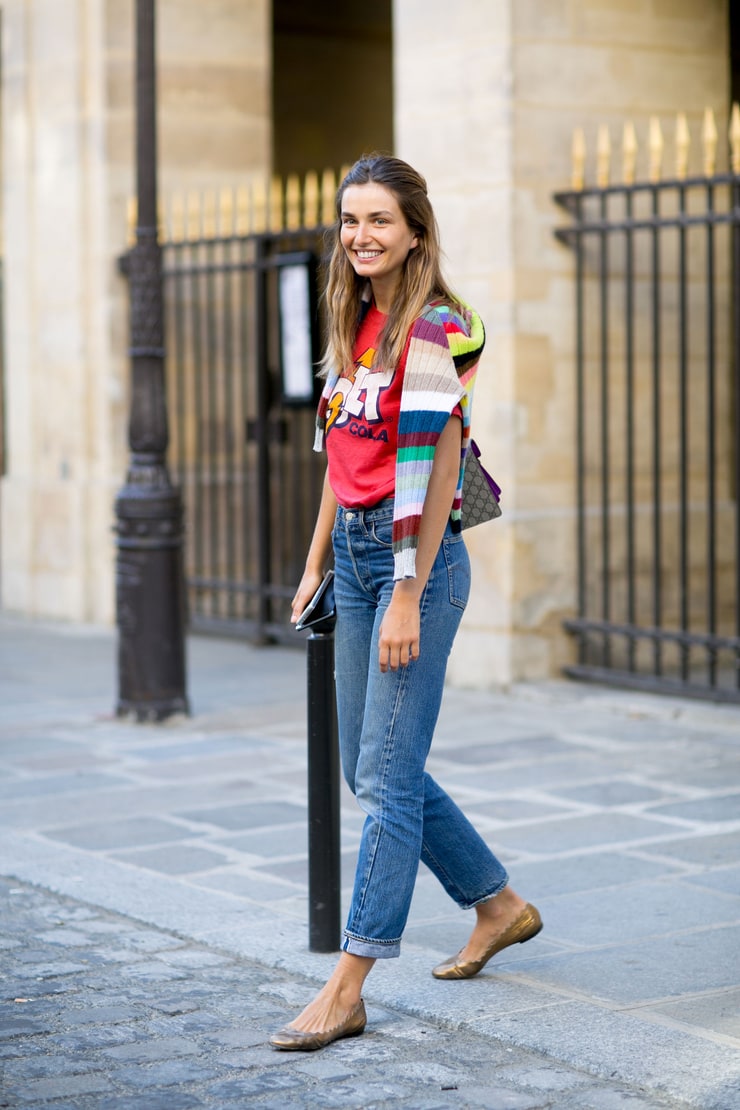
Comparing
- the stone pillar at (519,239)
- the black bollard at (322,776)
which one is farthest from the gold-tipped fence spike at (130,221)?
the black bollard at (322,776)

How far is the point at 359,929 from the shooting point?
407 cm

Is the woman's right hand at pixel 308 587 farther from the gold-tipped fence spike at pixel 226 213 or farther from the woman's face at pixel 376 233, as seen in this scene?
the gold-tipped fence spike at pixel 226 213

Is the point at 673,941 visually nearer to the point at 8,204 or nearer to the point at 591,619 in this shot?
the point at 591,619

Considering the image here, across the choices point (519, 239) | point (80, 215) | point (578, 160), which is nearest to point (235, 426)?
point (80, 215)

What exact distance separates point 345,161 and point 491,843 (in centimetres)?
1145

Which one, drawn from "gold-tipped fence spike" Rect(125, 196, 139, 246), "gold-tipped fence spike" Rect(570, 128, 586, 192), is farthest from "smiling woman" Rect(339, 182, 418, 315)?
"gold-tipped fence spike" Rect(125, 196, 139, 246)

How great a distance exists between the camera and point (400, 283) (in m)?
4.15

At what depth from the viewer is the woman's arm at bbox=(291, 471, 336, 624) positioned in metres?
4.33

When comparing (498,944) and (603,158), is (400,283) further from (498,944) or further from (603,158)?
(603,158)

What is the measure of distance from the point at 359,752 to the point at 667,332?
18.8 feet

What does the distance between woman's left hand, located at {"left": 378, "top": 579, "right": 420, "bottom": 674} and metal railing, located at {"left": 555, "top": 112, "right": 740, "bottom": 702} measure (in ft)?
14.4

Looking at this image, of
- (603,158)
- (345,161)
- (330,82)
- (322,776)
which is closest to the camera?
(322,776)

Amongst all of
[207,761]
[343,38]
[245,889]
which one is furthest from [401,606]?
[343,38]

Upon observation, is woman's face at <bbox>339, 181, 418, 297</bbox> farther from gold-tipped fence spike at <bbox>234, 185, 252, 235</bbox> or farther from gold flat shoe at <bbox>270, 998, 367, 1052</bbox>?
gold-tipped fence spike at <bbox>234, 185, 252, 235</bbox>
